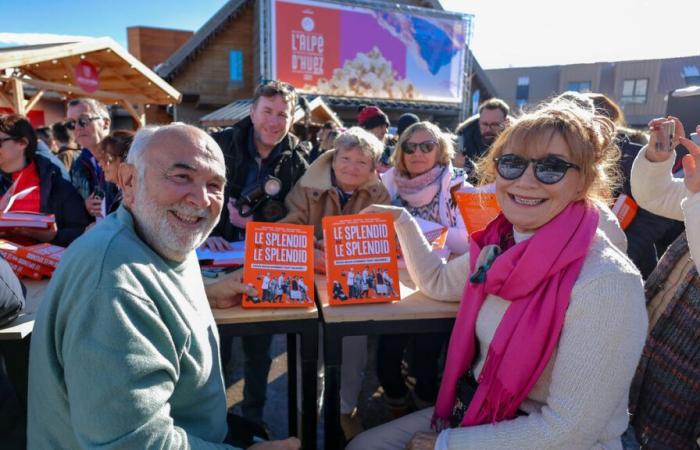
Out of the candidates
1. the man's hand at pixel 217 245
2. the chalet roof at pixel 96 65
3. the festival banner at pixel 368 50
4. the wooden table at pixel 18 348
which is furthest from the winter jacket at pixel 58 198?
the festival banner at pixel 368 50

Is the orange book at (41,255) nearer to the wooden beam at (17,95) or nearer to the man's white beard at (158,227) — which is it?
the man's white beard at (158,227)

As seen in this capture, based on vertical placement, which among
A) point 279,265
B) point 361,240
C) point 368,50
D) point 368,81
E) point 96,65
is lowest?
point 279,265

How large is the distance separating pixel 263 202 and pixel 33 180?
161cm

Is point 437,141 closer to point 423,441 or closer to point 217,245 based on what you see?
point 217,245

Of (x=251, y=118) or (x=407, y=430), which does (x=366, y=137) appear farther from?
(x=407, y=430)

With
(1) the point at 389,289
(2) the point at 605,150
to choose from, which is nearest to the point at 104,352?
(1) the point at 389,289

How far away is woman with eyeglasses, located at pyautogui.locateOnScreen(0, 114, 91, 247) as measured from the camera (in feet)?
9.36

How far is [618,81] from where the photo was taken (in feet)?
109

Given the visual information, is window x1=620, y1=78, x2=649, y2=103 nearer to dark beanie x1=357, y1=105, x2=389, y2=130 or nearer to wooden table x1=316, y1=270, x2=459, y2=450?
dark beanie x1=357, y1=105, x2=389, y2=130

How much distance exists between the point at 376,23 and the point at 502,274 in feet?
51.0

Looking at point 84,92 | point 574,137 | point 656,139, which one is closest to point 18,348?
point 574,137

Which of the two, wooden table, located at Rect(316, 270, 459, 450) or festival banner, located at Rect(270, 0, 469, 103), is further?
festival banner, located at Rect(270, 0, 469, 103)

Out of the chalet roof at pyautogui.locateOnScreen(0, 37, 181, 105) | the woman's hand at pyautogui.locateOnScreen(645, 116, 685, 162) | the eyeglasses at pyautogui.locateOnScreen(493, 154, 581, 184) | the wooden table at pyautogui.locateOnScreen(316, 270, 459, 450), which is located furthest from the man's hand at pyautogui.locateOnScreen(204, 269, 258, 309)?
the chalet roof at pyautogui.locateOnScreen(0, 37, 181, 105)

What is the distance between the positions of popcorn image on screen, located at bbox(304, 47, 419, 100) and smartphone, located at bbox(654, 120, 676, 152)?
13140 millimetres
